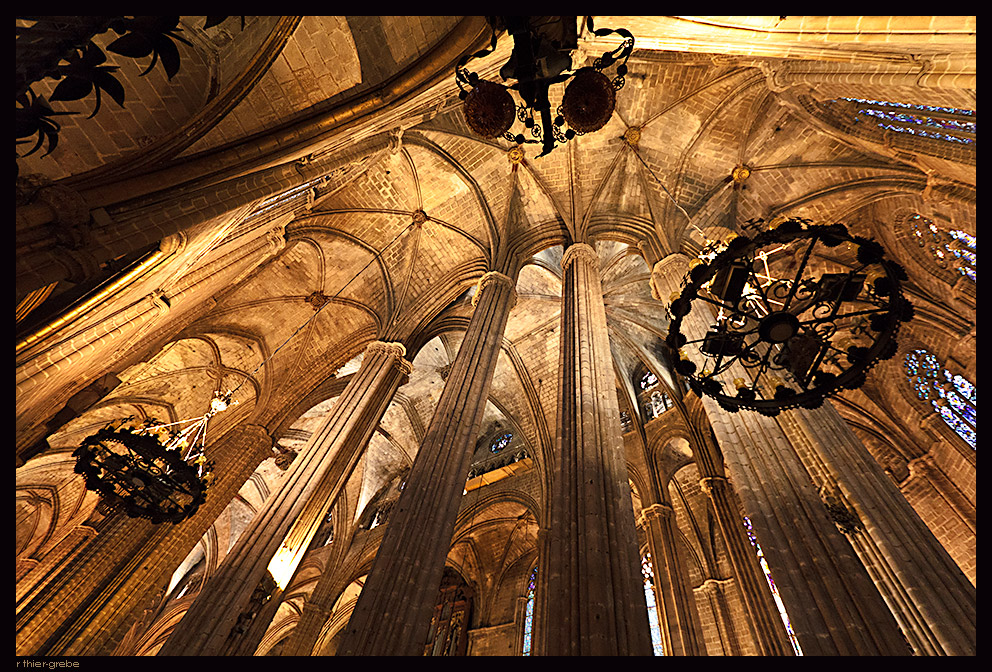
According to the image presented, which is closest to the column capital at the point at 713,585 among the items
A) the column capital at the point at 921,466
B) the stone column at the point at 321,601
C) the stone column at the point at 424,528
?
the column capital at the point at 921,466

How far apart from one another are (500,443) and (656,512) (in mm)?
6711

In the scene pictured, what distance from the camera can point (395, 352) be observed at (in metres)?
11.4

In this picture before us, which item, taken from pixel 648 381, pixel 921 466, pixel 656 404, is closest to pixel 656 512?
pixel 656 404

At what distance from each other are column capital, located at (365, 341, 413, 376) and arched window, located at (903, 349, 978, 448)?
11.2 metres

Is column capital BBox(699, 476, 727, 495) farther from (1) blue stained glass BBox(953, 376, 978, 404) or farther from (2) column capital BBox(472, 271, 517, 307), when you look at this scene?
(2) column capital BBox(472, 271, 517, 307)

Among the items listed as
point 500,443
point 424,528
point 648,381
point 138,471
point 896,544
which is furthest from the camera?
point 500,443

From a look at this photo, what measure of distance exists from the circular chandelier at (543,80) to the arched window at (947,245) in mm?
8693

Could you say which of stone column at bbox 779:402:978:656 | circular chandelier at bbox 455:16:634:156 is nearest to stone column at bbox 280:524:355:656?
stone column at bbox 779:402:978:656

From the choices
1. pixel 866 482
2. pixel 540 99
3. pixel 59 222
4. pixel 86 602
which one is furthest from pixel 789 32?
pixel 86 602

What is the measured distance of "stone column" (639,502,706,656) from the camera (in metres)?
9.66

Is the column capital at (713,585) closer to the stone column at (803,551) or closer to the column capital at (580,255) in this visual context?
the stone column at (803,551)

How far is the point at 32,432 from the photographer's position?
737 cm

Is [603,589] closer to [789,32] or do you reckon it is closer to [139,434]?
[789,32]

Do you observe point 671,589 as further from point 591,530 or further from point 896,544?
point 591,530
